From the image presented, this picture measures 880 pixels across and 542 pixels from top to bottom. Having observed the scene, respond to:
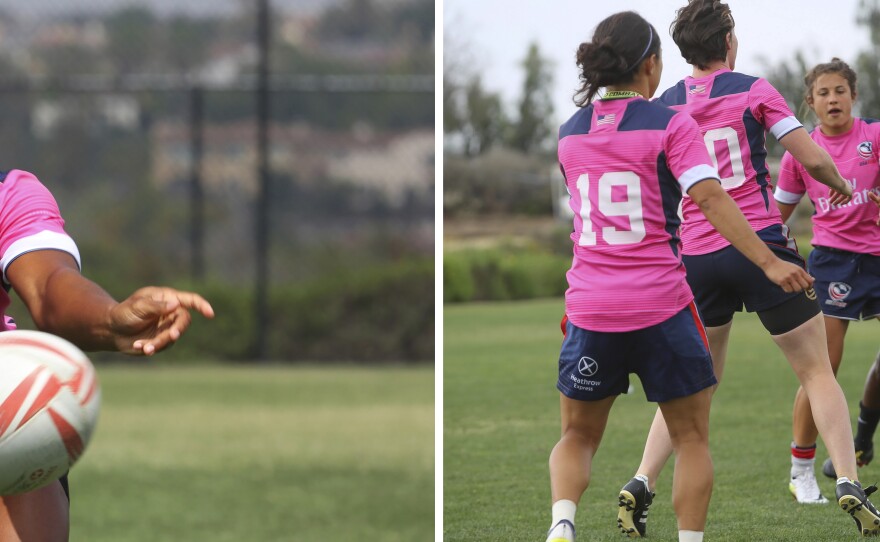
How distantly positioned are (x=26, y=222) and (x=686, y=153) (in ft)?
5.67

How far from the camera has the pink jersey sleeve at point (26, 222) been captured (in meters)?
2.91

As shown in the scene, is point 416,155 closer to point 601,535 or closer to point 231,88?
point 231,88

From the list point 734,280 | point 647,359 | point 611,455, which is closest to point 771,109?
point 734,280

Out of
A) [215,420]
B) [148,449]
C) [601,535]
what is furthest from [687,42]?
[215,420]

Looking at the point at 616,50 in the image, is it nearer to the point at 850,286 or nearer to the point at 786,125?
the point at 786,125

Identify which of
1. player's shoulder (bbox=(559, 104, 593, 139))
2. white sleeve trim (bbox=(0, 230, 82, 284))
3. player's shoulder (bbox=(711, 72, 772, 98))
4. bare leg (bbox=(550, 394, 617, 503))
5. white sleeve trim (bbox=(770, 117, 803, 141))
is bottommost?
bare leg (bbox=(550, 394, 617, 503))

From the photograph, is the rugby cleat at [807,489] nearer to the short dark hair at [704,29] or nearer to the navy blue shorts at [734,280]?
the navy blue shorts at [734,280]

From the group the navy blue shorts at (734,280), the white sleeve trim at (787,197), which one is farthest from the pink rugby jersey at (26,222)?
the white sleeve trim at (787,197)

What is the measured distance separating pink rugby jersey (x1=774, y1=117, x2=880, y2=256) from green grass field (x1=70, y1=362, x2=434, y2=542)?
2544 millimetres

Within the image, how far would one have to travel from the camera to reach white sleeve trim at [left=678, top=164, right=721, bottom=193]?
11.2 ft

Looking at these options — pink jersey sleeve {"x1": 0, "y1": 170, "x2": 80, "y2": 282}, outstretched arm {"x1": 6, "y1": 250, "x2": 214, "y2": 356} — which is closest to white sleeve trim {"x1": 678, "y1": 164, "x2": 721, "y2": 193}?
outstretched arm {"x1": 6, "y1": 250, "x2": 214, "y2": 356}

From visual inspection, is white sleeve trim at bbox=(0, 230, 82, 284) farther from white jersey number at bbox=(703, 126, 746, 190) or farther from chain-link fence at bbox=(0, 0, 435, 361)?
chain-link fence at bbox=(0, 0, 435, 361)

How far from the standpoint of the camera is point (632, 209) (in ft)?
11.6

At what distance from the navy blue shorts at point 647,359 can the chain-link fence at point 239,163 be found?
32.8ft
